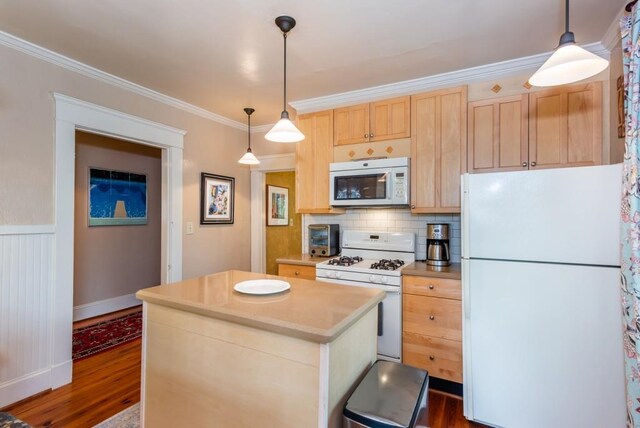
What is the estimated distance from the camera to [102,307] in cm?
402

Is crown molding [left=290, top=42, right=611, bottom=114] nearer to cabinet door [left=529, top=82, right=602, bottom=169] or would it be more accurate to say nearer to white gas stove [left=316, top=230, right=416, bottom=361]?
cabinet door [left=529, top=82, right=602, bottom=169]

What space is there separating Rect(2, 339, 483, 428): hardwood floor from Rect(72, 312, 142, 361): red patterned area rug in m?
0.28

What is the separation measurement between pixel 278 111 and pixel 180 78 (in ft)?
3.65

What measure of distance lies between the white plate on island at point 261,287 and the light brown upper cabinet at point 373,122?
5.79 feet

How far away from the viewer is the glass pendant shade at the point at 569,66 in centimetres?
136

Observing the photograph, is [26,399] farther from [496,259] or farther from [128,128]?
[496,259]

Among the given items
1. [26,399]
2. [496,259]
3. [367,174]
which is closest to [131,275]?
[26,399]

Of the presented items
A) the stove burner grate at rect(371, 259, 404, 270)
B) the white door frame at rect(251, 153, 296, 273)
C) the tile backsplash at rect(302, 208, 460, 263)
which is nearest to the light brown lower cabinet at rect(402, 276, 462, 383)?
the stove burner grate at rect(371, 259, 404, 270)

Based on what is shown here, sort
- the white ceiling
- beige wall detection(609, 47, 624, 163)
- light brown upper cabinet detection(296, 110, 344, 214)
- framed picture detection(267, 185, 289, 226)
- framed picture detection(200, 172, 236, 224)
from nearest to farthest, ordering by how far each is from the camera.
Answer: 1. the white ceiling
2. beige wall detection(609, 47, 624, 163)
3. light brown upper cabinet detection(296, 110, 344, 214)
4. framed picture detection(200, 172, 236, 224)
5. framed picture detection(267, 185, 289, 226)

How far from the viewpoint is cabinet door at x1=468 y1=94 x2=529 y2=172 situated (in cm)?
242

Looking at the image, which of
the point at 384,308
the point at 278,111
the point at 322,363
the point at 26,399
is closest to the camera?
the point at 322,363

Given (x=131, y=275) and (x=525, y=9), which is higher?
(x=525, y=9)

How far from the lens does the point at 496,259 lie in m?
1.93

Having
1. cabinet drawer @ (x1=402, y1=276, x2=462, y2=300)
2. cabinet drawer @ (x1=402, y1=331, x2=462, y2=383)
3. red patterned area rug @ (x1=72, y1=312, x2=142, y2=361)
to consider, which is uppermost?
cabinet drawer @ (x1=402, y1=276, x2=462, y2=300)
